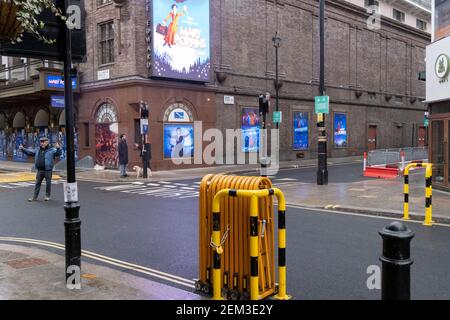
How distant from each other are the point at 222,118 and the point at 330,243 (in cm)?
2065

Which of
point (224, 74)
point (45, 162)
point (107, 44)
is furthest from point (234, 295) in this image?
point (224, 74)

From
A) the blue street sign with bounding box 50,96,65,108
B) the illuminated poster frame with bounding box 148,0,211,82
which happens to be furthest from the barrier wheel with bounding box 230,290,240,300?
the blue street sign with bounding box 50,96,65,108

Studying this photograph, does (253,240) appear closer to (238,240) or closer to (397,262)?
(238,240)

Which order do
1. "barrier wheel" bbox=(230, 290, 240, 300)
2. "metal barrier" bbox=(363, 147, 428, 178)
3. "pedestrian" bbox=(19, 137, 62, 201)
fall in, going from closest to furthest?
"barrier wheel" bbox=(230, 290, 240, 300) → "pedestrian" bbox=(19, 137, 62, 201) → "metal barrier" bbox=(363, 147, 428, 178)

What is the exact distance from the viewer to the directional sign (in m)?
5.00

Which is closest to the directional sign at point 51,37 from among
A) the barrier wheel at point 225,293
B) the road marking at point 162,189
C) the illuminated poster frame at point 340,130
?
the barrier wheel at point 225,293

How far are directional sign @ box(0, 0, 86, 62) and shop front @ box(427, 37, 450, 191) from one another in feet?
36.8

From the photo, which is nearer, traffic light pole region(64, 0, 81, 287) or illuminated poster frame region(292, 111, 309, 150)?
traffic light pole region(64, 0, 81, 287)

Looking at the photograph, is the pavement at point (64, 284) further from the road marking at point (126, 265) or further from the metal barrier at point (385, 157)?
the metal barrier at point (385, 157)

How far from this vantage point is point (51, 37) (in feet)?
17.0

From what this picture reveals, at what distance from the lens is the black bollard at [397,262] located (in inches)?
135

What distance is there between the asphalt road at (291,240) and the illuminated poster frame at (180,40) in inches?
512

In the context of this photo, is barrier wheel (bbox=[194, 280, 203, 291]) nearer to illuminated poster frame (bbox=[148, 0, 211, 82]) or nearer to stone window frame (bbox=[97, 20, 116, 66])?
illuminated poster frame (bbox=[148, 0, 211, 82])

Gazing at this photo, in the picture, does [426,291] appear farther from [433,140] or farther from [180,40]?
[180,40]
